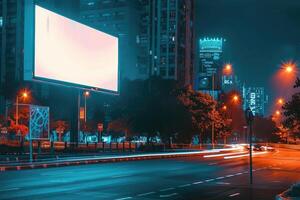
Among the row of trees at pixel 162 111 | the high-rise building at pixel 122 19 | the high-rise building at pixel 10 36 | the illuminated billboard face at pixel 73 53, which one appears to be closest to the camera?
the illuminated billboard face at pixel 73 53

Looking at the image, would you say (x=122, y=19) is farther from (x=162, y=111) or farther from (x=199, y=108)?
(x=162, y=111)

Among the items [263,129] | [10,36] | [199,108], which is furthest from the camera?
[10,36]

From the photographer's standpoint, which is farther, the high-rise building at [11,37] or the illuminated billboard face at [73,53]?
the high-rise building at [11,37]

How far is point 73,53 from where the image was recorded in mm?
51656

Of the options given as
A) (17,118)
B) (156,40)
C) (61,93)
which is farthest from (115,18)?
(17,118)

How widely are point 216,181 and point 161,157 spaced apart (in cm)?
2844

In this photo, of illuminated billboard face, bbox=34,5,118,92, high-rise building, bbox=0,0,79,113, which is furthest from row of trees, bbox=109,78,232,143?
high-rise building, bbox=0,0,79,113

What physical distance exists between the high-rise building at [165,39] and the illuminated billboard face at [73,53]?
11871 cm

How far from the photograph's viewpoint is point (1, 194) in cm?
1884

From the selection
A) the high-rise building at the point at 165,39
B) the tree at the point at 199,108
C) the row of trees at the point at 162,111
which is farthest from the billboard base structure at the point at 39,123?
the high-rise building at the point at 165,39

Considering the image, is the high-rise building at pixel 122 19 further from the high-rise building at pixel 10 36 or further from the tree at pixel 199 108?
the tree at pixel 199 108

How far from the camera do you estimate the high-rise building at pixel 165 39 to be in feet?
589

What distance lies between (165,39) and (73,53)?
13052 cm

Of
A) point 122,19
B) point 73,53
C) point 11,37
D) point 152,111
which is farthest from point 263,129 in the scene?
point 73,53
